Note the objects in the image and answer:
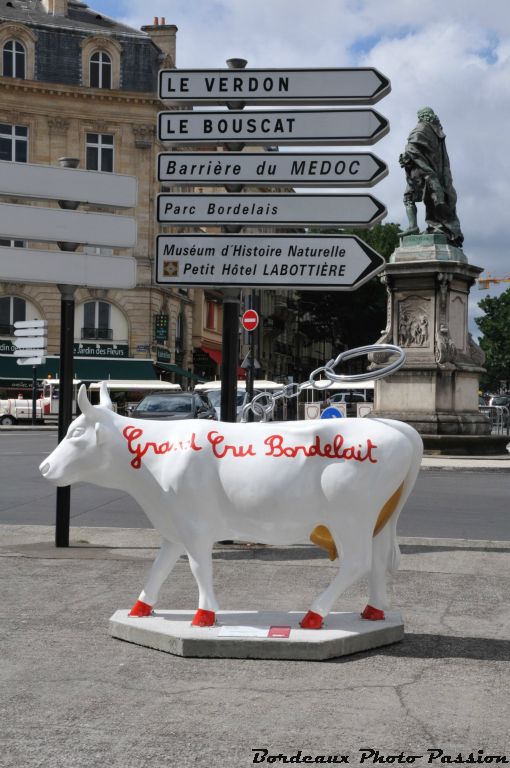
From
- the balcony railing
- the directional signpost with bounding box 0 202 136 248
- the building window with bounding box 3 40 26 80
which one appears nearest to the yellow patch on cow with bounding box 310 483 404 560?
the directional signpost with bounding box 0 202 136 248

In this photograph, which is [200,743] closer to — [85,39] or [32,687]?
[32,687]

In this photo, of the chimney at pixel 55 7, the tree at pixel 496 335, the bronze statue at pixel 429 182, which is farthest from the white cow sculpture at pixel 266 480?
the tree at pixel 496 335

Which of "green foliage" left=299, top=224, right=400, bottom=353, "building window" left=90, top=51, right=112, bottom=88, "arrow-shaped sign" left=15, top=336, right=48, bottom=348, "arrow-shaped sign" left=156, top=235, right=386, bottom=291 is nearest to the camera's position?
"arrow-shaped sign" left=156, top=235, right=386, bottom=291

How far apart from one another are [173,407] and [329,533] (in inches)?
777

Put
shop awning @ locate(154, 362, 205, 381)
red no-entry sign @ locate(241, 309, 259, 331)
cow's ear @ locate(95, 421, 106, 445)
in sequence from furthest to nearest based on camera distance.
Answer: shop awning @ locate(154, 362, 205, 381)
red no-entry sign @ locate(241, 309, 259, 331)
cow's ear @ locate(95, 421, 106, 445)

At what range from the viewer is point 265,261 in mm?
10102

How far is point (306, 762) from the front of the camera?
4.11m

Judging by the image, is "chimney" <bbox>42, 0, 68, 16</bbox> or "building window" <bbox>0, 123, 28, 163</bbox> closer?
"building window" <bbox>0, 123, 28, 163</bbox>

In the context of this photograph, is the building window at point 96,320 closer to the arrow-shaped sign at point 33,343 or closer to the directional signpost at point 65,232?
the arrow-shaped sign at point 33,343

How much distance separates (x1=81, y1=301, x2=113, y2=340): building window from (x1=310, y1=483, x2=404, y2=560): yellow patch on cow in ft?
168

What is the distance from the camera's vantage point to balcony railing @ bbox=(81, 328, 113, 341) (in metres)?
56.3

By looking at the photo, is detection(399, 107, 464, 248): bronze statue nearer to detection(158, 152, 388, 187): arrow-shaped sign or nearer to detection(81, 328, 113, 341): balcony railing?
detection(158, 152, 388, 187): arrow-shaped sign

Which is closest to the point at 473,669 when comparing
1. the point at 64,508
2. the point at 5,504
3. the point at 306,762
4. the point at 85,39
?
the point at 306,762

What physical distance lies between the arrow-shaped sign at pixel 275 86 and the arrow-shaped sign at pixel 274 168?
54cm
